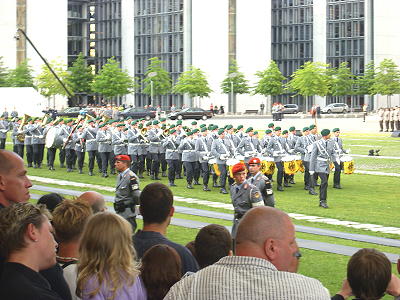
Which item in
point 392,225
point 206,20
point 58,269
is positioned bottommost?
point 392,225

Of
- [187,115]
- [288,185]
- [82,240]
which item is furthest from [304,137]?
[187,115]

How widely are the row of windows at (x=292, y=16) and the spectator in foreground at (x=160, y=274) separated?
11077 centimetres

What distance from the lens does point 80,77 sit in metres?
108

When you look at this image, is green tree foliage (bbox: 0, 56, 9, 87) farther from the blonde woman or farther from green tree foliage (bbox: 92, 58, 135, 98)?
the blonde woman

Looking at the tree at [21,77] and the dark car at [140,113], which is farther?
the tree at [21,77]

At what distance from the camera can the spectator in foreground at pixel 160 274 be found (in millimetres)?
5703

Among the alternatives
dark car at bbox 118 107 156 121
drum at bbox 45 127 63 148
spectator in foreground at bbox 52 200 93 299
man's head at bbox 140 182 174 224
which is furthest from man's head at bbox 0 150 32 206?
dark car at bbox 118 107 156 121

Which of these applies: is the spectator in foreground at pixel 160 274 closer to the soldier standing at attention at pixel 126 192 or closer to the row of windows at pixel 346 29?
the soldier standing at attention at pixel 126 192

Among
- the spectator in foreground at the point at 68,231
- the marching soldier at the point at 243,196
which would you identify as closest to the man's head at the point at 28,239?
the spectator in foreground at the point at 68,231

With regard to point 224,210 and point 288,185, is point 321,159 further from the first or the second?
point 288,185

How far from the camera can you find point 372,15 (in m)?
110

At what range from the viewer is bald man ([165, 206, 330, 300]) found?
13.5 feet

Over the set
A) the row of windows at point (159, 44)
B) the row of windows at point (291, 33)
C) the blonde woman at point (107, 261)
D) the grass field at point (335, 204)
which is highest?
the row of windows at point (291, 33)

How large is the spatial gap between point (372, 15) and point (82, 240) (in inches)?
4240
